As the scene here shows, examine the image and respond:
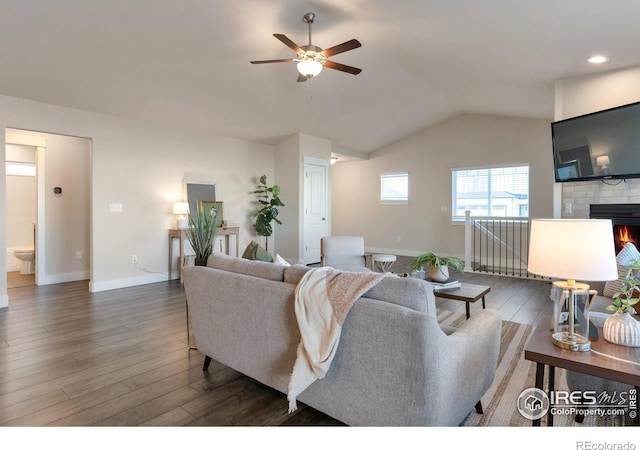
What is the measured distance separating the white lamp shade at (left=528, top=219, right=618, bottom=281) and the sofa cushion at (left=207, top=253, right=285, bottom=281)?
4.38 feet

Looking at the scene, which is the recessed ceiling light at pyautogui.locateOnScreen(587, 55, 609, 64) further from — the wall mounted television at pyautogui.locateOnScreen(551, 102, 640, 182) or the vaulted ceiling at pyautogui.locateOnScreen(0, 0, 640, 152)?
the wall mounted television at pyautogui.locateOnScreen(551, 102, 640, 182)

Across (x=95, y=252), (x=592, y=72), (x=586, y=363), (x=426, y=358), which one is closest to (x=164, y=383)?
(x=426, y=358)

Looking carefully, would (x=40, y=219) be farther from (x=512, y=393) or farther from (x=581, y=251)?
(x=581, y=251)

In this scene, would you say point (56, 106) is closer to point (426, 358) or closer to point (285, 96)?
point (285, 96)

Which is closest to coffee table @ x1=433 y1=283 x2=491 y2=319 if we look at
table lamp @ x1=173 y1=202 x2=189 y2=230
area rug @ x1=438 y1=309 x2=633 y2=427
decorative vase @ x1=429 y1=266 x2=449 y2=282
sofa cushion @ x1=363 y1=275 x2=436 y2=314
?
decorative vase @ x1=429 y1=266 x2=449 y2=282

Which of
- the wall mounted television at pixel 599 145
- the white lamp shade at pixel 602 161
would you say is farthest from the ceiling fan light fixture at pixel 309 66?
the white lamp shade at pixel 602 161

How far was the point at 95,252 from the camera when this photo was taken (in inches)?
188

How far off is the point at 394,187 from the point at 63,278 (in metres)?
6.79

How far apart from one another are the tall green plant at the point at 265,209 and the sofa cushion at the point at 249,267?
394 cm

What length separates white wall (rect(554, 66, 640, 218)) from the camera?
355 cm

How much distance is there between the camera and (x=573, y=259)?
1.43m

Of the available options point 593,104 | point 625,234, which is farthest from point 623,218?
point 593,104

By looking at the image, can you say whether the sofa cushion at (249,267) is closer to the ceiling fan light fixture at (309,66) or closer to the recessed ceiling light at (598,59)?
the ceiling fan light fixture at (309,66)

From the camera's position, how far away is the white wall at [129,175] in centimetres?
437
